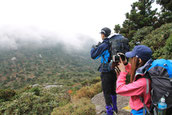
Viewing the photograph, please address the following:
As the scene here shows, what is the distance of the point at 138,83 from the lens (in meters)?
1.24

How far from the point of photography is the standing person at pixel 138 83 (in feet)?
4.04

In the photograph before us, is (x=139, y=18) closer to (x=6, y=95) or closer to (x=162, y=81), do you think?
(x=162, y=81)

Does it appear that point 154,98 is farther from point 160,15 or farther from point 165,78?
point 160,15

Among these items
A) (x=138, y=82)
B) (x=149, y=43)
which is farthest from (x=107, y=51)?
(x=149, y=43)

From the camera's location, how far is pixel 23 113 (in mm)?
4793

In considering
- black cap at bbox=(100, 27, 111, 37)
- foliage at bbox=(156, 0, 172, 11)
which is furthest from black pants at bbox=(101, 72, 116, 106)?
foliage at bbox=(156, 0, 172, 11)

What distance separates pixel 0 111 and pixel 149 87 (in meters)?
6.75

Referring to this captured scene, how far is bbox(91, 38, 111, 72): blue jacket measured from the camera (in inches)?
89.8

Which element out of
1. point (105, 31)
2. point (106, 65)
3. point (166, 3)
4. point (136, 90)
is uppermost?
point (166, 3)

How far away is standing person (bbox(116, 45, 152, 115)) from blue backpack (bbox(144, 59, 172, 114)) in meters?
0.09

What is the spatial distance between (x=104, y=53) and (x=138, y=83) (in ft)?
3.84

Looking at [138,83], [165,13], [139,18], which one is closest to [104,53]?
[138,83]

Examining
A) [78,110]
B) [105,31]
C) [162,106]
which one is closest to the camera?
[162,106]

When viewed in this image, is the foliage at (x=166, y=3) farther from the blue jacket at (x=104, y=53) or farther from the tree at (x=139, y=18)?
the blue jacket at (x=104, y=53)
